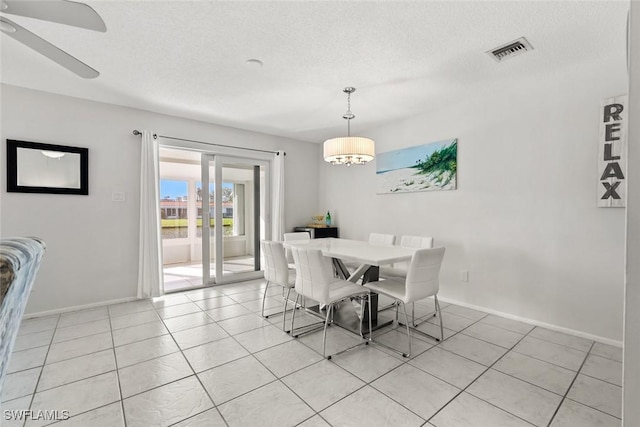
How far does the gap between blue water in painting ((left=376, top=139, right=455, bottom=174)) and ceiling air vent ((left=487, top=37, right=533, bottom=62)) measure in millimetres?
1221

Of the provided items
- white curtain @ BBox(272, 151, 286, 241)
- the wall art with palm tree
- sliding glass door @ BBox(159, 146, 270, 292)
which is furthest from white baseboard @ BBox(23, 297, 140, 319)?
the wall art with palm tree

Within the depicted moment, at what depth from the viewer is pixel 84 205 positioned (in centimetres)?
343

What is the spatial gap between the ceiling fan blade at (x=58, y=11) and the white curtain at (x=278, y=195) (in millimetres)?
3474

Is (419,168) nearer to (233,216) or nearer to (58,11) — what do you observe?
(233,216)

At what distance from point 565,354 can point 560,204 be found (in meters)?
1.35

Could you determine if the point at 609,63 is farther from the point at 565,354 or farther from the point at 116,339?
the point at 116,339

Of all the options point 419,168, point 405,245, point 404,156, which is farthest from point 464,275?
point 404,156

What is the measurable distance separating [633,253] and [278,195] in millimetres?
4507

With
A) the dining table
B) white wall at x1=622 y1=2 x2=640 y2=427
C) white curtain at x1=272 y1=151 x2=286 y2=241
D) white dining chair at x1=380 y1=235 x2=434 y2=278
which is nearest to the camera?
white wall at x1=622 y1=2 x2=640 y2=427

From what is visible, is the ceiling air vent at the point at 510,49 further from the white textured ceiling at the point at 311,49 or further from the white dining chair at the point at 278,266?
the white dining chair at the point at 278,266

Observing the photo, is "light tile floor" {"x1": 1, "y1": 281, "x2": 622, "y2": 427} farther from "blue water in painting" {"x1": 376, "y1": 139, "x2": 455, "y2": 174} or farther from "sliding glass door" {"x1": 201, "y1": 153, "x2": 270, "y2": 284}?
"blue water in painting" {"x1": 376, "y1": 139, "x2": 455, "y2": 174}

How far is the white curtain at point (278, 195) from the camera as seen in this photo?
16.4 feet

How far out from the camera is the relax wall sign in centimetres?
241

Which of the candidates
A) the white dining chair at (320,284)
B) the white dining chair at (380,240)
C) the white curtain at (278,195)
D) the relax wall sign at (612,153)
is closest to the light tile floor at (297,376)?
the white dining chair at (320,284)
